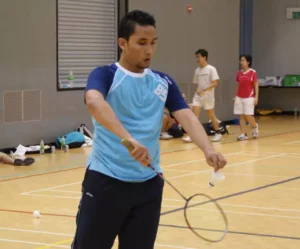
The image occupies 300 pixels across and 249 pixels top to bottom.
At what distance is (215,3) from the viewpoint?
70.5 feet

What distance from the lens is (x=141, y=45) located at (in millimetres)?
3998

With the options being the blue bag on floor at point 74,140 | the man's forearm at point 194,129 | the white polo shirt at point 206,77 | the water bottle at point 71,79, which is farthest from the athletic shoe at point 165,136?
the man's forearm at point 194,129

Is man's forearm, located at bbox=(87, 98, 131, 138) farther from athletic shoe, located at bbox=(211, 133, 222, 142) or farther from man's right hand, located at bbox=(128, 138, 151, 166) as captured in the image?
athletic shoe, located at bbox=(211, 133, 222, 142)

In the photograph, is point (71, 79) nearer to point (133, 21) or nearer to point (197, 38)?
point (197, 38)

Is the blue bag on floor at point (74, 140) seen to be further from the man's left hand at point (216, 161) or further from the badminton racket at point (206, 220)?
the man's left hand at point (216, 161)

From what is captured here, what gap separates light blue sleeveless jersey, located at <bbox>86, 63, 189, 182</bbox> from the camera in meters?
3.96

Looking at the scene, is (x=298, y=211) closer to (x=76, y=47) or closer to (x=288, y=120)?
(x=76, y=47)

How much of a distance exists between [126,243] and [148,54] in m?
1.08

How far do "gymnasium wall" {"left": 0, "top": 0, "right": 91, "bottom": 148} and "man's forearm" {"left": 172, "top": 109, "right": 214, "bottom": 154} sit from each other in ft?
36.4

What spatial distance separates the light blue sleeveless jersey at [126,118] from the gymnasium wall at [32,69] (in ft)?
36.7

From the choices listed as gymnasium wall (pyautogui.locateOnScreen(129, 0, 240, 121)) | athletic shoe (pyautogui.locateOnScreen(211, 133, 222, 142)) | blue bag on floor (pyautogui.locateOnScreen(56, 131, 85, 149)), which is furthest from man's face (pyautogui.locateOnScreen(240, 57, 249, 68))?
blue bag on floor (pyautogui.locateOnScreen(56, 131, 85, 149))

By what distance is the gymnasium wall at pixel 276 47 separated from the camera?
25469 millimetres

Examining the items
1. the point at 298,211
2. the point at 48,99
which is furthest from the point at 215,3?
the point at 298,211

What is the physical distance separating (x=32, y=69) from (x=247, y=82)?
524 centimetres
